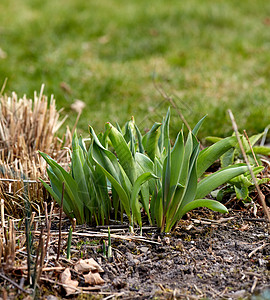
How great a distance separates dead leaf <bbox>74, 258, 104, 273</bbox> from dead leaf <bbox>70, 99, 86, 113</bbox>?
2.59 m

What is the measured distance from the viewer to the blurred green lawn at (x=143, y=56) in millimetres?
4223

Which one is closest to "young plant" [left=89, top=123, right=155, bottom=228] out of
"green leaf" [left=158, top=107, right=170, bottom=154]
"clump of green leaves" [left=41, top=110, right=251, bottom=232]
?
"clump of green leaves" [left=41, top=110, right=251, bottom=232]

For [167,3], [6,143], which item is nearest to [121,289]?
[6,143]

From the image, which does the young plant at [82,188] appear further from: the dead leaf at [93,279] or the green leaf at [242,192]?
the green leaf at [242,192]

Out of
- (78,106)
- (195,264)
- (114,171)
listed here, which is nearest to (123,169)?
(114,171)

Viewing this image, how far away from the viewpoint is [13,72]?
16.5ft

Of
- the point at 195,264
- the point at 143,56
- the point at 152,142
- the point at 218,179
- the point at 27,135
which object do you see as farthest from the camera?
the point at 143,56

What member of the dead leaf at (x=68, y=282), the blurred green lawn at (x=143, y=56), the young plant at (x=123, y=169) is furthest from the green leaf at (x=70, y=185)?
the blurred green lawn at (x=143, y=56)

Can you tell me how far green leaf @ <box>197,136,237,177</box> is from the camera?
6.45 feet

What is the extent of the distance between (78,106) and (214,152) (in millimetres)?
2487

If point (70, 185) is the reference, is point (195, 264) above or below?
below

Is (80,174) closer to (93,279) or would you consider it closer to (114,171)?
(114,171)

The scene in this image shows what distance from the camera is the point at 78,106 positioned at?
4.26m

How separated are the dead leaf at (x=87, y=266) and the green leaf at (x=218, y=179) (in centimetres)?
60
